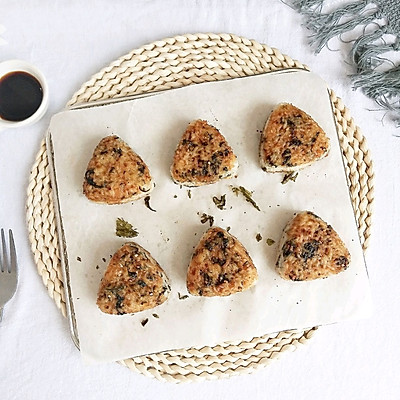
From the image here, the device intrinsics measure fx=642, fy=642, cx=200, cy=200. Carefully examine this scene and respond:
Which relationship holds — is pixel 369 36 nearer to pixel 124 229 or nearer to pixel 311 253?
pixel 311 253

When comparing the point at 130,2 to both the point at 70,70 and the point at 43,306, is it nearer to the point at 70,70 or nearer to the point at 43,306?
the point at 70,70

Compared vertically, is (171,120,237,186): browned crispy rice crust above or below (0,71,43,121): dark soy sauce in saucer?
below

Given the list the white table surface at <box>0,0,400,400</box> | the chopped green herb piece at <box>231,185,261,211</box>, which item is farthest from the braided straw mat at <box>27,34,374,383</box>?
the chopped green herb piece at <box>231,185,261,211</box>

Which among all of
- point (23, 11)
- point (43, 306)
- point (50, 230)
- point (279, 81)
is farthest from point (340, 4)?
point (43, 306)

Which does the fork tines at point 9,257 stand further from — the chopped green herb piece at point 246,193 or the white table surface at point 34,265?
the chopped green herb piece at point 246,193

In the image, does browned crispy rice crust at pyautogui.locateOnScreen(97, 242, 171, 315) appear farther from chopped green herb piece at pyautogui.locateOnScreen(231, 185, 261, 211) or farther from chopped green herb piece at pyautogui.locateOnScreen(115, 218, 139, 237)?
chopped green herb piece at pyautogui.locateOnScreen(231, 185, 261, 211)
